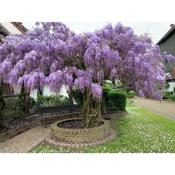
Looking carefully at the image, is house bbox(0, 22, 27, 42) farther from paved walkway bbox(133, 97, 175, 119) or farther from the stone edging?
paved walkway bbox(133, 97, 175, 119)

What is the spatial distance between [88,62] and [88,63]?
0.03 m

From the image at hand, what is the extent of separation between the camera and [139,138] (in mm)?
6645

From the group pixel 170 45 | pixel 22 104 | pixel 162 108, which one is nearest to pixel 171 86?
pixel 170 45

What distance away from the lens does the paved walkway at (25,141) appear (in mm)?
5797

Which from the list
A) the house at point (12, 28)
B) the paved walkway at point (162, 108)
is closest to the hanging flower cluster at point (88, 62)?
the house at point (12, 28)

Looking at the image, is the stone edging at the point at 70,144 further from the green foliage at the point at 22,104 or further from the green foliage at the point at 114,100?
the green foliage at the point at 114,100

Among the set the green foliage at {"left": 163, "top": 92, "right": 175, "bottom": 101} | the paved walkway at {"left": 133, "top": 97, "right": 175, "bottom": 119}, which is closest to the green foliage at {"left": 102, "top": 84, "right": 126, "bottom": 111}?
the paved walkway at {"left": 133, "top": 97, "right": 175, "bottom": 119}

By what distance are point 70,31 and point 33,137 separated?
3067 millimetres

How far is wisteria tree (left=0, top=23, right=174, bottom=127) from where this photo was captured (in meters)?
5.80

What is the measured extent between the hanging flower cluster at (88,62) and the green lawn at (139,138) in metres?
1.15

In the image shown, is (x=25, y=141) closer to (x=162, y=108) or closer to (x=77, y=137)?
(x=77, y=137)

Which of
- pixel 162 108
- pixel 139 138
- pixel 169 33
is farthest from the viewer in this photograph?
pixel 169 33
